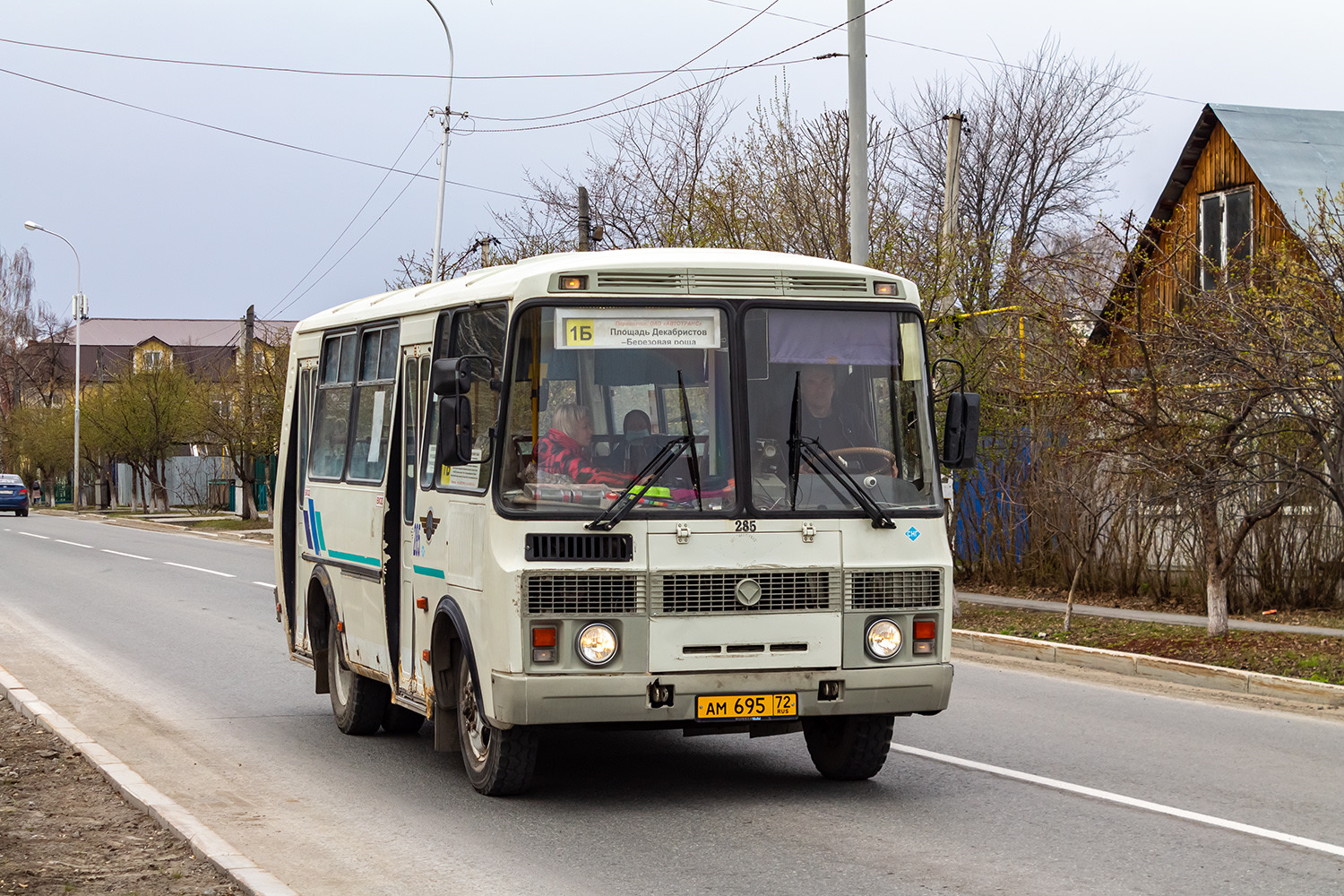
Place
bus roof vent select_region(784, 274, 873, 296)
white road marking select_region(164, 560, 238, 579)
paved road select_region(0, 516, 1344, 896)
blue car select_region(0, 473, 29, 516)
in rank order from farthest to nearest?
blue car select_region(0, 473, 29, 516), white road marking select_region(164, 560, 238, 579), bus roof vent select_region(784, 274, 873, 296), paved road select_region(0, 516, 1344, 896)

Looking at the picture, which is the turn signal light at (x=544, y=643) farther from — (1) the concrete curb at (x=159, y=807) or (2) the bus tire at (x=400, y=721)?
(2) the bus tire at (x=400, y=721)

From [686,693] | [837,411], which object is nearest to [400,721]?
[686,693]

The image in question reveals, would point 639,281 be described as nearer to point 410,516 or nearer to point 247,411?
point 410,516

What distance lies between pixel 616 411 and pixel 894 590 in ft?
5.31

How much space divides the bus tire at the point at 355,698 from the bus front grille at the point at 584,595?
308 centimetres

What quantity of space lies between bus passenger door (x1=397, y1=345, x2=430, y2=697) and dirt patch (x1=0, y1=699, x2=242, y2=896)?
1.67 meters

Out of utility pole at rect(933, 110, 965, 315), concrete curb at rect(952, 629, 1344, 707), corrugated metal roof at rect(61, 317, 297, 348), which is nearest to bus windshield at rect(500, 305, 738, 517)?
concrete curb at rect(952, 629, 1344, 707)

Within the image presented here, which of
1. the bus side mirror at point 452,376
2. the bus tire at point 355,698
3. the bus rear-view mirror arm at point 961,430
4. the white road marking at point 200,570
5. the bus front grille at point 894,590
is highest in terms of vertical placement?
the bus side mirror at point 452,376

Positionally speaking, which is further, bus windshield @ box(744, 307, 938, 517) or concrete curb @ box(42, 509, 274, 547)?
concrete curb @ box(42, 509, 274, 547)

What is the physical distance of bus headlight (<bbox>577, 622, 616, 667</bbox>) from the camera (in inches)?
303

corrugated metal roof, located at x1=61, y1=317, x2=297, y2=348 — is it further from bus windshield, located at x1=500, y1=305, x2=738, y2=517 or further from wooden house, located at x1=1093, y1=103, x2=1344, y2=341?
bus windshield, located at x1=500, y1=305, x2=738, y2=517

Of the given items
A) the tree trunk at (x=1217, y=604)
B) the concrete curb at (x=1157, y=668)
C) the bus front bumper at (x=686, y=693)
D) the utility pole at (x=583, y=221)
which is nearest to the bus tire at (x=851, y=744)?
the bus front bumper at (x=686, y=693)

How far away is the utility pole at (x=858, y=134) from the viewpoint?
17.2 meters

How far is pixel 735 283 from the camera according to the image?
8.20 m
